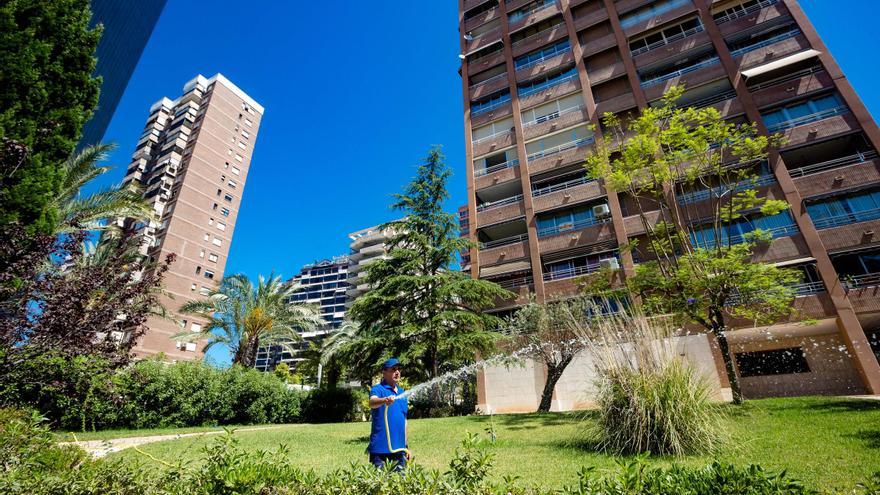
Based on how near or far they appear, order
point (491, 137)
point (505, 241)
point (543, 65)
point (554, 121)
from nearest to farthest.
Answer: point (505, 241) < point (554, 121) < point (543, 65) < point (491, 137)

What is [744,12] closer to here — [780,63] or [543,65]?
[780,63]

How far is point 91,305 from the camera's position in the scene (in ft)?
26.9

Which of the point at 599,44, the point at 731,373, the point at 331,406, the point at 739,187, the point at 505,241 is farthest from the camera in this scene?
the point at 599,44

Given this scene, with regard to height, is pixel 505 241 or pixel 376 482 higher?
pixel 505 241

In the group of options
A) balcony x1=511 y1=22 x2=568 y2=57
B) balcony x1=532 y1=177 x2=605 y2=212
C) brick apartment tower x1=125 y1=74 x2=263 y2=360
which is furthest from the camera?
brick apartment tower x1=125 y1=74 x2=263 y2=360

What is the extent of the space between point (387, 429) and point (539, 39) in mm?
30255

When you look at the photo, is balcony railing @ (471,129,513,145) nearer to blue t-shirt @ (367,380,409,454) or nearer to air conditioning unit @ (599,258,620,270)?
air conditioning unit @ (599,258,620,270)

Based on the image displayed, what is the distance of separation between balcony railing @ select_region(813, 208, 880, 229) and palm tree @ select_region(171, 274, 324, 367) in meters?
26.8

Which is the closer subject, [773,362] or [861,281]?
[861,281]

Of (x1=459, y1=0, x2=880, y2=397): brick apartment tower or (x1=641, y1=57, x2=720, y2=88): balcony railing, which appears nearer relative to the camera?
(x1=459, y1=0, x2=880, y2=397): brick apartment tower

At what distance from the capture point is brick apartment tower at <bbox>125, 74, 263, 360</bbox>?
37.5m

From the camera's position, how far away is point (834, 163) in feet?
58.8

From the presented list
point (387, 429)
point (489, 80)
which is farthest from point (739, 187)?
point (387, 429)

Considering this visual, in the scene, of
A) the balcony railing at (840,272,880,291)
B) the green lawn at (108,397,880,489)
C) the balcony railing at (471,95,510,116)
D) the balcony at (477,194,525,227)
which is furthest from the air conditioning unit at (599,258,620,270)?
the balcony railing at (471,95,510,116)
